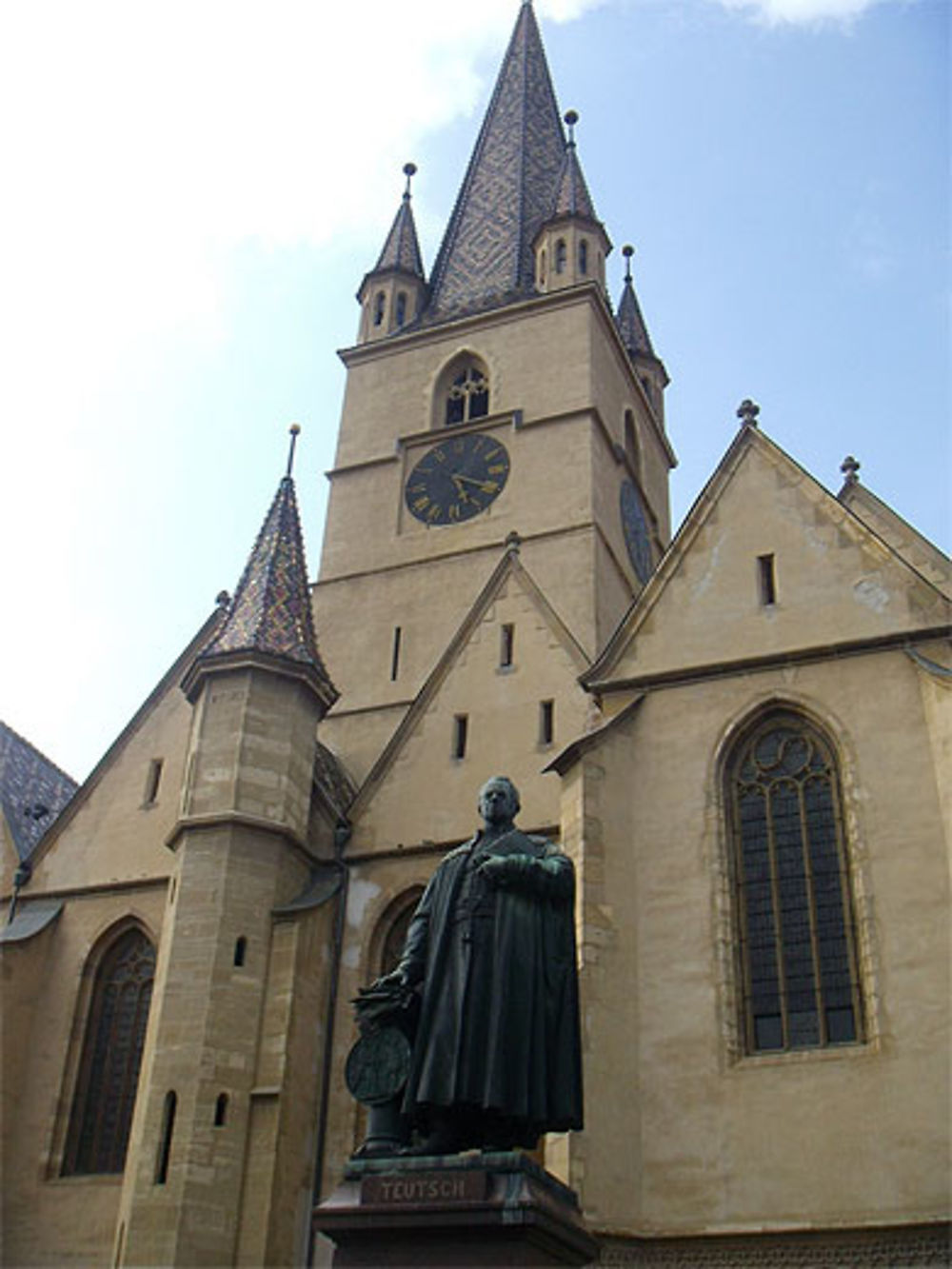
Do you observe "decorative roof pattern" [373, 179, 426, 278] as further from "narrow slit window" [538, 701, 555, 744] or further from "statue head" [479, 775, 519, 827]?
"statue head" [479, 775, 519, 827]

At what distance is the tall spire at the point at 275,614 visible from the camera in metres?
18.8

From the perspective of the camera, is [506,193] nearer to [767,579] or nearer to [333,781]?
[333,781]

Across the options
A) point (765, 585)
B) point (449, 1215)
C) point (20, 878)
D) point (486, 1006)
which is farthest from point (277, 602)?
point (449, 1215)

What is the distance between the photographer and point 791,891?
583 inches

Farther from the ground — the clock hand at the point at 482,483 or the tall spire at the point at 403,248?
the tall spire at the point at 403,248

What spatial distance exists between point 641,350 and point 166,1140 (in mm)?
24720

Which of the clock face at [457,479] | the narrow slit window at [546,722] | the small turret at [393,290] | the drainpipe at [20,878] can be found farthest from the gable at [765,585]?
the small turret at [393,290]

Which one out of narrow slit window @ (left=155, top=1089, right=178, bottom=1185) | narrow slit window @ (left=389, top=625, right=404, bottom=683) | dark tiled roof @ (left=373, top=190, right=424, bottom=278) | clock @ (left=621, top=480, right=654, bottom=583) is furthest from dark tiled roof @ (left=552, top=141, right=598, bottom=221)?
narrow slit window @ (left=155, top=1089, right=178, bottom=1185)

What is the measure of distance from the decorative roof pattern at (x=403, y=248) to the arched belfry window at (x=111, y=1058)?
1894 centimetres

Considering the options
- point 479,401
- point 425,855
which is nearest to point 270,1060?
point 425,855

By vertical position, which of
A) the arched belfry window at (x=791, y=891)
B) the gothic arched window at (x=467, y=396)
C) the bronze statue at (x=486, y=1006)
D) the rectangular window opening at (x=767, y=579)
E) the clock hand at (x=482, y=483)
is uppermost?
the gothic arched window at (x=467, y=396)

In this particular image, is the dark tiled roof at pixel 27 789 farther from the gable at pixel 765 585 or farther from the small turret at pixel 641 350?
the small turret at pixel 641 350

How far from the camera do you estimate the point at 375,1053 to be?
8.09 meters

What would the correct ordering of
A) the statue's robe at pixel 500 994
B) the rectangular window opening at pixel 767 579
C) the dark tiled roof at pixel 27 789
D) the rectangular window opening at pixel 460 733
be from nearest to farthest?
the statue's robe at pixel 500 994, the rectangular window opening at pixel 767 579, the rectangular window opening at pixel 460 733, the dark tiled roof at pixel 27 789
